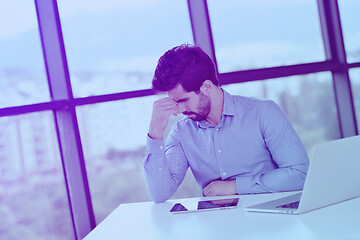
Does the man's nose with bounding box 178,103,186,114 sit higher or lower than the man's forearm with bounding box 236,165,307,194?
higher

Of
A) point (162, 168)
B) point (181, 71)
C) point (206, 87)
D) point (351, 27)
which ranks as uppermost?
point (351, 27)

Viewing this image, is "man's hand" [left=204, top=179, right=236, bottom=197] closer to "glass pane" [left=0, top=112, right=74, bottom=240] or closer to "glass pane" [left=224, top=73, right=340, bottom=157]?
"glass pane" [left=0, top=112, right=74, bottom=240]

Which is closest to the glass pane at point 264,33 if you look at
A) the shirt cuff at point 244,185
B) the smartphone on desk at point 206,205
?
the shirt cuff at point 244,185

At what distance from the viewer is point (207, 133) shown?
2.29 metres

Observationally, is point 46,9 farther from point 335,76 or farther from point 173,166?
point 335,76

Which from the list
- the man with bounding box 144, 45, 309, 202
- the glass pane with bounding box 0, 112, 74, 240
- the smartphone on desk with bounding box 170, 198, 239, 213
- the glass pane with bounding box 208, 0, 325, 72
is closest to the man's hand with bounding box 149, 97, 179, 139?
the man with bounding box 144, 45, 309, 202

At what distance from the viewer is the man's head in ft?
7.44

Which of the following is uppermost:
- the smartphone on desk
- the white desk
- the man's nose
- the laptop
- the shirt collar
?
the man's nose

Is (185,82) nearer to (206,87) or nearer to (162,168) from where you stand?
(206,87)

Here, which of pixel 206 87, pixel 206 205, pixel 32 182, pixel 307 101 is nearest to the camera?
pixel 206 205

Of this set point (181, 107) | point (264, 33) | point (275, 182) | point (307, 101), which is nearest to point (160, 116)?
point (181, 107)

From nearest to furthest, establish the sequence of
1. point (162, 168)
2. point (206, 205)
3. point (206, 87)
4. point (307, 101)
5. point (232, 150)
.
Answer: point (206, 205), point (162, 168), point (232, 150), point (206, 87), point (307, 101)

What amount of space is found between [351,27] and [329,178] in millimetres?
2671

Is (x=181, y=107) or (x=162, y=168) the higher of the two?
(x=181, y=107)
